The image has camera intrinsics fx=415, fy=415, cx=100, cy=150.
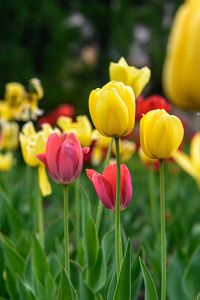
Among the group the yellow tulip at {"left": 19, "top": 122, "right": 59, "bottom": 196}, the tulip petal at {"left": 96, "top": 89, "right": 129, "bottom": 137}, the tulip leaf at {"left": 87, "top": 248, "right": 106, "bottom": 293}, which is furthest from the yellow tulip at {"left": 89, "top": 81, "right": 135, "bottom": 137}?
the tulip leaf at {"left": 87, "top": 248, "right": 106, "bottom": 293}

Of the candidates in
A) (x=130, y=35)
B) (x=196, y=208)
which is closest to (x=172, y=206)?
(x=196, y=208)

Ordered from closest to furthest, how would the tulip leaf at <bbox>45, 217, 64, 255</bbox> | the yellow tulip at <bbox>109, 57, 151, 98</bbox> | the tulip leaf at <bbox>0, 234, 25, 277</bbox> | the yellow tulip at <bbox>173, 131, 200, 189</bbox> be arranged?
1. the yellow tulip at <bbox>173, 131, 200, 189</bbox>
2. the yellow tulip at <bbox>109, 57, 151, 98</bbox>
3. the tulip leaf at <bbox>0, 234, 25, 277</bbox>
4. the tulip leaf at <bbox>45, 217, 64, 255</bbox>

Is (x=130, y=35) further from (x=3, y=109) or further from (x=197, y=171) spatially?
(x=197, y=171)

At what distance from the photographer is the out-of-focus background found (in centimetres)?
576

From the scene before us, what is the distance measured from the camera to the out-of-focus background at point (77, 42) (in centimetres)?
576

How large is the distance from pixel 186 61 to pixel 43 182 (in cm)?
62

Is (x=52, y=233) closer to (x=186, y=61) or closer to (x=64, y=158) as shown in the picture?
(x=64, y=158)

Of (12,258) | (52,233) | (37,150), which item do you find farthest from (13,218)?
(37,150)

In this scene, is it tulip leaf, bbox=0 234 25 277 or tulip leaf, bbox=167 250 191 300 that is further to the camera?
tulip leaf, bbox=167 250 191 300

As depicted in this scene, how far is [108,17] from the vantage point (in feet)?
32.0

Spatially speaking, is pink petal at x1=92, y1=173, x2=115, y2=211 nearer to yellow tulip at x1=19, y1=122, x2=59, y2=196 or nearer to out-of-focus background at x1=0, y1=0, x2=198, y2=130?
yellow tulip at x1=19, y1=122, x2=59, y2=196

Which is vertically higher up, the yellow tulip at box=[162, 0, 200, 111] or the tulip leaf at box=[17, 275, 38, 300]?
the yellow tulip at box=[162, 0, 200, 111]

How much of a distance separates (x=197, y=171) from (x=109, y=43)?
969 cm

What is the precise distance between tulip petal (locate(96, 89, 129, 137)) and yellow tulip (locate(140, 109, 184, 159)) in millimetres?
42
